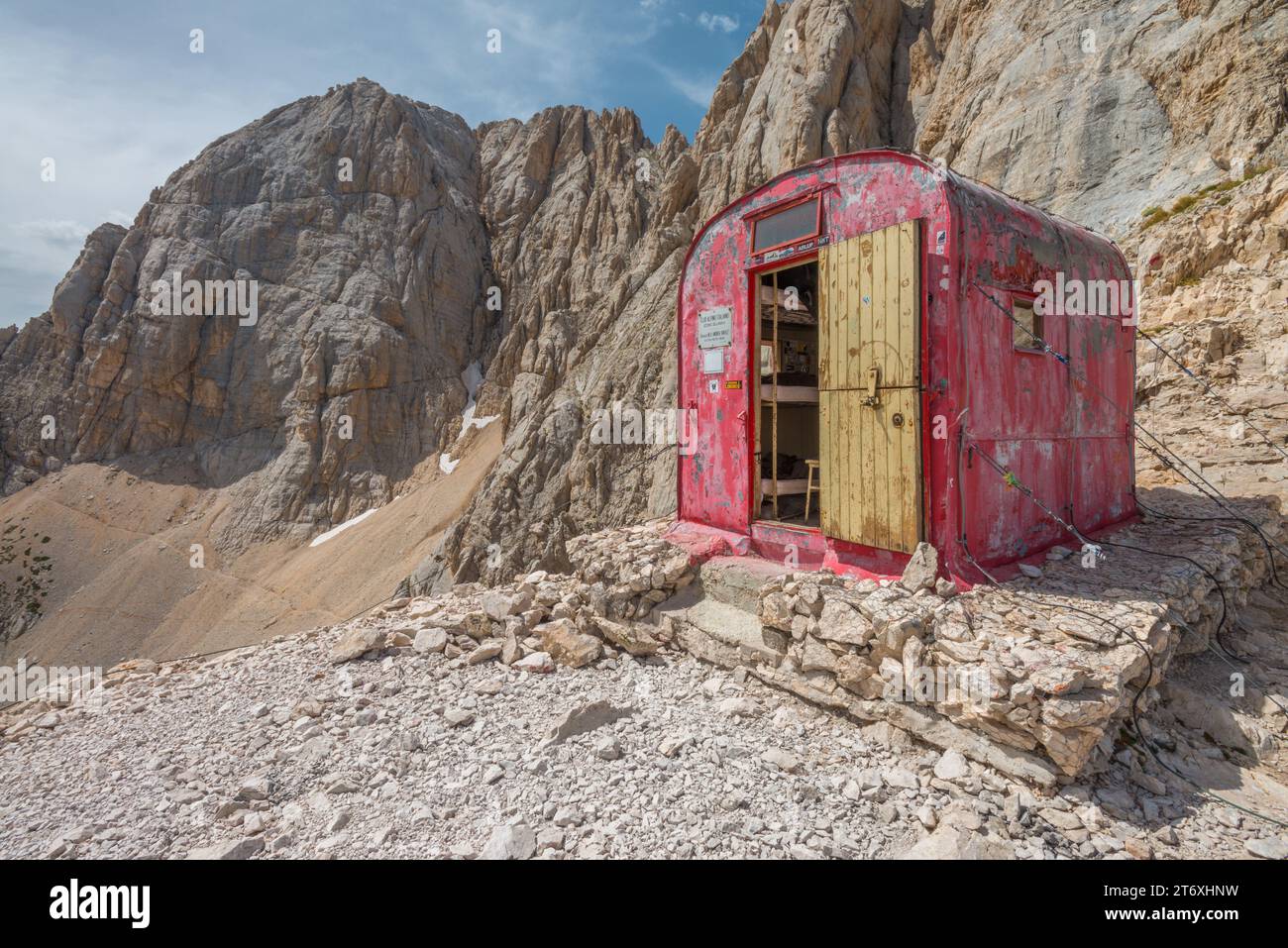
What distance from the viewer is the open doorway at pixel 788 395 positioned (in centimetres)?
789

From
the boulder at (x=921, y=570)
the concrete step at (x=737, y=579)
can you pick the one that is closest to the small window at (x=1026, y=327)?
the boulder at (x=921, y=570)

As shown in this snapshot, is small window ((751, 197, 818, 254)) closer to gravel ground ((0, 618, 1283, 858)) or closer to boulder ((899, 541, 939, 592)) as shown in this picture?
boulder ((899, 541, 939, 592))

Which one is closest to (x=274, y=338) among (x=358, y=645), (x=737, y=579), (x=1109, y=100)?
(x=358, y=645)

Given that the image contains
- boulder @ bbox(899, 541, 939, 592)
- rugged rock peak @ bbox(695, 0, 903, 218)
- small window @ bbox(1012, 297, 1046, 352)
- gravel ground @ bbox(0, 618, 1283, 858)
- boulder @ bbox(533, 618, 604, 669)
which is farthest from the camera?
rugged rock peak @ bbox(695, 0, 903, 218)

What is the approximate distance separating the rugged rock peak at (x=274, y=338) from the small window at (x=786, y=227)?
37321 millimetres

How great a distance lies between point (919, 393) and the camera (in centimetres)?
555

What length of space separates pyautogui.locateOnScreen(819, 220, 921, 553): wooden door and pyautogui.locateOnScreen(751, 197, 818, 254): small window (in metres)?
0.50

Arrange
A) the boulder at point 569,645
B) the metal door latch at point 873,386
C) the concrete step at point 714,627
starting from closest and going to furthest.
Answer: the concrete step at point 714,627 < the metal door latch at point 873,386 < the boulder at point 569,645

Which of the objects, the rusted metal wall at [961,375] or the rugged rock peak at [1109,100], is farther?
the rugged rock peak at [1109,100]

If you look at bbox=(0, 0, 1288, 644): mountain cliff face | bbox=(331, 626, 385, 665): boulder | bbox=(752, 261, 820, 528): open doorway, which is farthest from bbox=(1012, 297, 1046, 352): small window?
bbox=(0, 0, 1288, 644): mountain cliff face

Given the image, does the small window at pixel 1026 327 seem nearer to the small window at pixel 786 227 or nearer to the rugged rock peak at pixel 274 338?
the small window at pixel 786 227

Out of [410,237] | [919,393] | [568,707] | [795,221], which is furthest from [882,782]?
[410,237]

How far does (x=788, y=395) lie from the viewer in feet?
28.1

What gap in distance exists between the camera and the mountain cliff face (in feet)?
69.3
